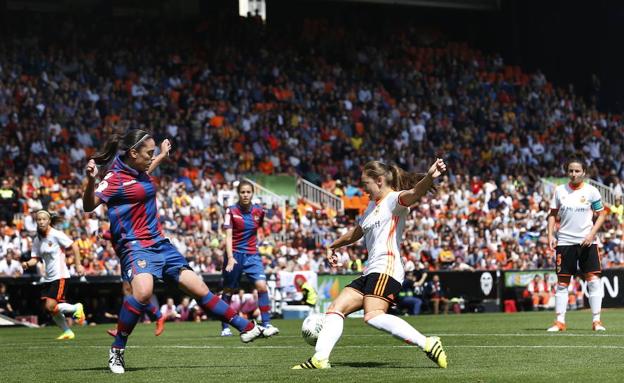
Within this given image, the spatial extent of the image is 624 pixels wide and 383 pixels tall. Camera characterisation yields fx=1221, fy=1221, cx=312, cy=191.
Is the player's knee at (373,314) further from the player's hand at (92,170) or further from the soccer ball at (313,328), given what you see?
the player's hand at (92,170)

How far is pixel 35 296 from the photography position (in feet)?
87.2

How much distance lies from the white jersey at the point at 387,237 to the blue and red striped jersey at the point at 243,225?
863cm

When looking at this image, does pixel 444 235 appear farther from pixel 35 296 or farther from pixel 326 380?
pixel 326 380

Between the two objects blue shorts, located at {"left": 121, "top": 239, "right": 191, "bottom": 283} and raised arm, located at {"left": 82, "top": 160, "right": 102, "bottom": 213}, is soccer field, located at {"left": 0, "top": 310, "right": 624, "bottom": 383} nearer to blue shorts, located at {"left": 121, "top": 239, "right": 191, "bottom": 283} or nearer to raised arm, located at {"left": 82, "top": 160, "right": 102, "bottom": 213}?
blue shorts, located at {"left": 121, "top": 239, "right": 191, "bottom": 283}

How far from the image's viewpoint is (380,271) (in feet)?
35.0

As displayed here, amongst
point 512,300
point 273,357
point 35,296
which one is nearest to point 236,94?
point 512,300

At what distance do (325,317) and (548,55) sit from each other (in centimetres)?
4285

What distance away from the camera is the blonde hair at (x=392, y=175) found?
1073cm

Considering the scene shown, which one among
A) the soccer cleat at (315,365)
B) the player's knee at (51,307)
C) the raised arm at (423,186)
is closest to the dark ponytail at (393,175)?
the raised arm at (423,186)

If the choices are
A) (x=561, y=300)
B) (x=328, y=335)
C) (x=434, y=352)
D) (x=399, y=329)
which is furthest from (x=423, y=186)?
(x=561, y=300)

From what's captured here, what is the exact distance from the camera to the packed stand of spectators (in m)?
33.5

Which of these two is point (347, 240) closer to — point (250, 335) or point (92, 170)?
point (250, 335)

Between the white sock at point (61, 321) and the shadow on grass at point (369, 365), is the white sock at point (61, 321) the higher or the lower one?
the lower one

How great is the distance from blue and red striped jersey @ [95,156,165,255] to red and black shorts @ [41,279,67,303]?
850cm
